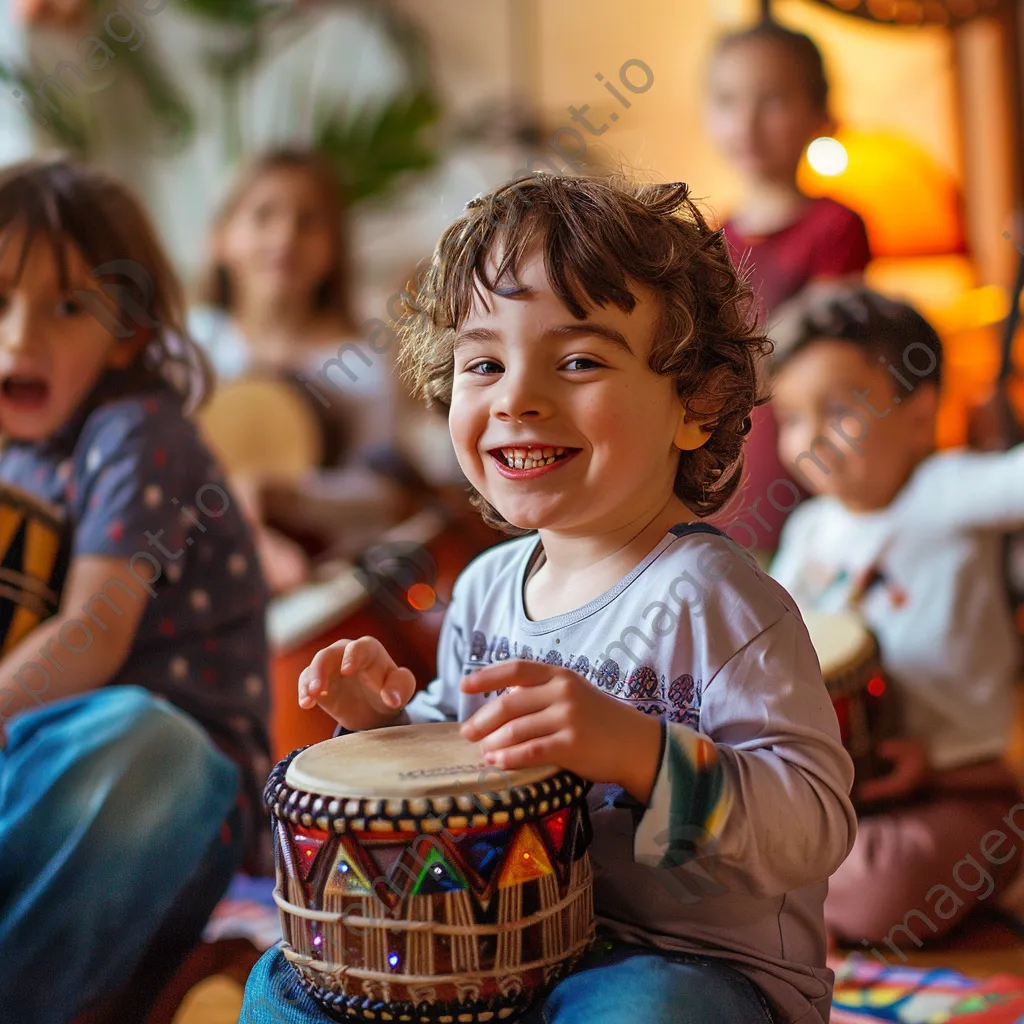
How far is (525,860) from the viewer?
0.80m

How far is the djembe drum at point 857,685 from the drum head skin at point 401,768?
0.61 metres

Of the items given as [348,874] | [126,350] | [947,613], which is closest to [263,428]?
[126,350]

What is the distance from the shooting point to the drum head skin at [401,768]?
2.61ft

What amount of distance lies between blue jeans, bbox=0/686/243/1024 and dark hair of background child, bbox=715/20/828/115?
1.52m

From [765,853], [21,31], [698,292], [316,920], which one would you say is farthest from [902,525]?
[21,31]

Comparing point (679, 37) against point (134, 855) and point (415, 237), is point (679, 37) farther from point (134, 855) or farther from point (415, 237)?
point (134, 855)

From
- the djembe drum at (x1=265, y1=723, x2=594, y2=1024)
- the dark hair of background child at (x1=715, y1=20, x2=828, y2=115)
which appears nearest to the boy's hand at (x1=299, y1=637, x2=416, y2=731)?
the djembe drum at (x1=265, y1=723, x2=594, y2=1024)

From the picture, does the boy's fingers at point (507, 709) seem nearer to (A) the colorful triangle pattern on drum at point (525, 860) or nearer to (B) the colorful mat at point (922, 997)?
(A) the colorful triangle pattern on drum at point (525, 860)

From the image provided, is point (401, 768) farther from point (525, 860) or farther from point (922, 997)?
point (922, 997)

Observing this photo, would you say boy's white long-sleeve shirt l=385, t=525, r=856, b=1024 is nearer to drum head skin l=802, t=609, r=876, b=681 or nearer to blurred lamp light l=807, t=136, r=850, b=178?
drum head skin l=802, t=609, r=876, b=681

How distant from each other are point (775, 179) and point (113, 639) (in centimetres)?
139

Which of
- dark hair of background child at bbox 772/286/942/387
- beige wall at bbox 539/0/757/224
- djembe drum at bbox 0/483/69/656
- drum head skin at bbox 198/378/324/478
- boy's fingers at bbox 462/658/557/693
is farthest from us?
beige wall at bbox 539/0/757/224

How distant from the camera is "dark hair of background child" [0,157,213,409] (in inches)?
55.1

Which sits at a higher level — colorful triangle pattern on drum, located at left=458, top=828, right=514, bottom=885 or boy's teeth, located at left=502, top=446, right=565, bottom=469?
boy's teeth, located at left=502, top=446, right=565, bottom=469
